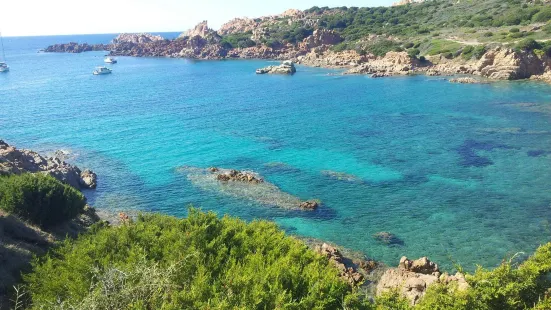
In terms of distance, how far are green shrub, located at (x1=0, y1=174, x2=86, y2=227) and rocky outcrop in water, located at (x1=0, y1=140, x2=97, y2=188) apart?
330 inches

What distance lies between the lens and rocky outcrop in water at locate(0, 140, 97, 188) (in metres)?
34.4

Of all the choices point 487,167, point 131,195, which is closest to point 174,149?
point 131,195

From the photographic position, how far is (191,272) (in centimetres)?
1496

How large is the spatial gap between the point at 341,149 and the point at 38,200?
3135cm

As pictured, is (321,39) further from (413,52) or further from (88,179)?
(88,179)

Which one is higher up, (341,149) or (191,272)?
(191,272)

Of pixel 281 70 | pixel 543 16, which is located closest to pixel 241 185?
pixel 281 70

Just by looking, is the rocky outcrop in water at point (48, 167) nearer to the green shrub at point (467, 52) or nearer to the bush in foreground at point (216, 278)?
the bush in foreground at point (216, 278)

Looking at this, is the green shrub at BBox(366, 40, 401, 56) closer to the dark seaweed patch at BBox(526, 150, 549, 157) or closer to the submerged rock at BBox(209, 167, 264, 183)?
the dark seaweed patch at BBox(526, 150, 549, 157)

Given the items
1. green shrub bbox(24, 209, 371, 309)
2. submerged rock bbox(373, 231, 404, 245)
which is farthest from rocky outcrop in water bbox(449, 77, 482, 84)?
green shrub bbox(24, 209, 371, 309)

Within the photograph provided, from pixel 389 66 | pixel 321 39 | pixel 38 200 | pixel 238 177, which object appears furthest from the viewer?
pixel 321 39

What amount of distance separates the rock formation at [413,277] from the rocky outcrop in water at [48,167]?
27605 millimetres

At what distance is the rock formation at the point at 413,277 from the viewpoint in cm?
1986

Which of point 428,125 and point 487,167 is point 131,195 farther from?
point 428,125
